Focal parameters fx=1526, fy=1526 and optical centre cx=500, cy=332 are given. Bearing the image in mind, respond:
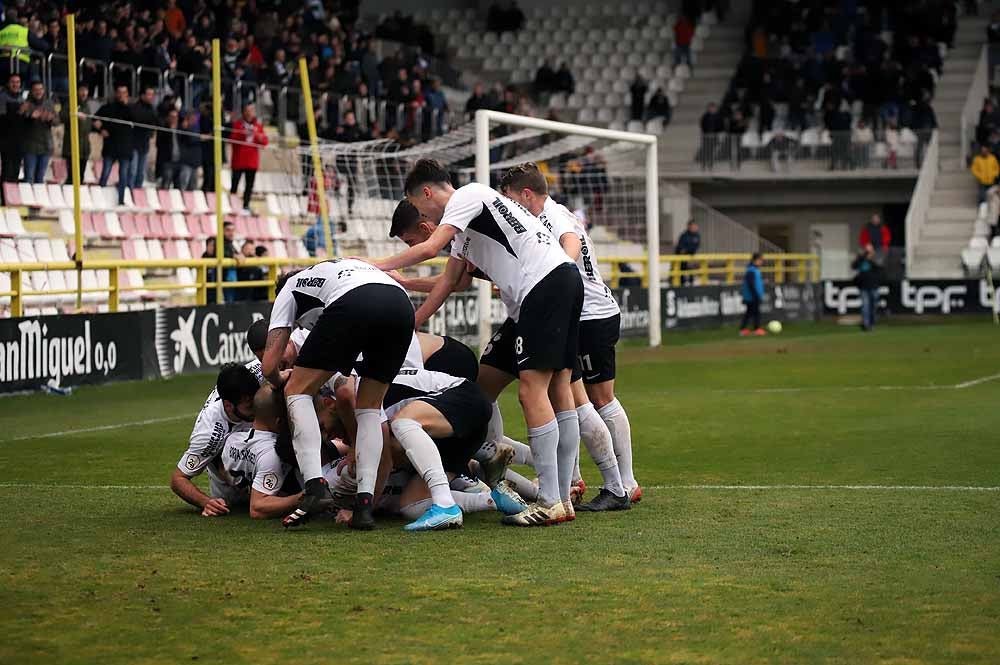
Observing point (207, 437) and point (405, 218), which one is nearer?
point (207, 437)

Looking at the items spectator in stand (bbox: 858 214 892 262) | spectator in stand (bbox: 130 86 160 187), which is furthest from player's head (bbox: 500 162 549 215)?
spectator in stand (bbox: 858 214 892 262)

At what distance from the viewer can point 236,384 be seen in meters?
7.60

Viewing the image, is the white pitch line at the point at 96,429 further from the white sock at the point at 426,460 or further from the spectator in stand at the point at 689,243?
the spectator in stand at the point at 689,243

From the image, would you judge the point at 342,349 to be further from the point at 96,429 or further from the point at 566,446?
the point at 96,429

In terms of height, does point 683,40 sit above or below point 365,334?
above

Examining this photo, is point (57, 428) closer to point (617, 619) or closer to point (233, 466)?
point (233, 466)

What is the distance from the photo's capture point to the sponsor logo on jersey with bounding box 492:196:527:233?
24.7ft

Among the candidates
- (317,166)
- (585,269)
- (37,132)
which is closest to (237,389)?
(585,269)

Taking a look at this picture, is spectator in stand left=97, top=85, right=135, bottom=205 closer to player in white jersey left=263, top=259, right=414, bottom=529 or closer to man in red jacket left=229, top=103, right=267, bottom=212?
man in red jacket left=229, top=103, right=267, bottom=212

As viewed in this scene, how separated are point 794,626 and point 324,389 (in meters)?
3.41

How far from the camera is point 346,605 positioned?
5.61 m

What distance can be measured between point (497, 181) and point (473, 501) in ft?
54.9

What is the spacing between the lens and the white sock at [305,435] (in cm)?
724

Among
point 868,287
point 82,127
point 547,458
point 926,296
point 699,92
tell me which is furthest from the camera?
point 699,92
